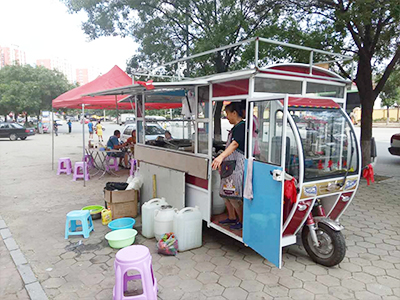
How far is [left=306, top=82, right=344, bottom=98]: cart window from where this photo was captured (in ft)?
12.1

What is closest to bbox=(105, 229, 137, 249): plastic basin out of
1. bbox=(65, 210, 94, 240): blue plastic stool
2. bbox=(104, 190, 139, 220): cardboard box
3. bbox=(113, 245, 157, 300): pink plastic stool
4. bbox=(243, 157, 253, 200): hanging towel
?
bbox=(65, 210, 94, 240): blue plastic stool

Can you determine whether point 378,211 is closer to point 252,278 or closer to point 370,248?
point 370,248

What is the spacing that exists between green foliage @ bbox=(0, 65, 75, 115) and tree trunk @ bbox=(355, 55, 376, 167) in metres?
21.7

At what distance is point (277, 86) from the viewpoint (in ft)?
11.1

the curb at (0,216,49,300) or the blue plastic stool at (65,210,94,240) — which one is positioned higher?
the blue plastic stool at (65,210,94,240)

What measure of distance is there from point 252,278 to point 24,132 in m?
21.5

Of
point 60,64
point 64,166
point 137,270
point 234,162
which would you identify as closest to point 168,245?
point 137,270

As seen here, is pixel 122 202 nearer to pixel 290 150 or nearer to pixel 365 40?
pixel 290 150

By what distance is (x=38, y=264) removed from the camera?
11.3 feet

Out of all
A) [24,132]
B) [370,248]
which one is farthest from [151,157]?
[24,132]

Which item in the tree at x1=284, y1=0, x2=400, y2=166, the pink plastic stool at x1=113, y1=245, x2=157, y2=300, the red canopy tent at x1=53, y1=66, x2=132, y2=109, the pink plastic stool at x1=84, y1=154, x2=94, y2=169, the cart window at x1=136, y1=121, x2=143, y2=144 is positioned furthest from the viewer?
the pink plastic stool at x1=84, y1=154, x2=94, y2=169

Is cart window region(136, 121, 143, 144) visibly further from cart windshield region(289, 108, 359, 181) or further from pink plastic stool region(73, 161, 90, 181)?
cart windshield region(289, 108, 359, 181)

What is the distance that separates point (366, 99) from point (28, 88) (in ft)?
81.0

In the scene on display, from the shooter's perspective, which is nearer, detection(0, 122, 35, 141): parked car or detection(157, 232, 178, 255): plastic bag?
detection(157, 232, 178, 255): plastic bag
